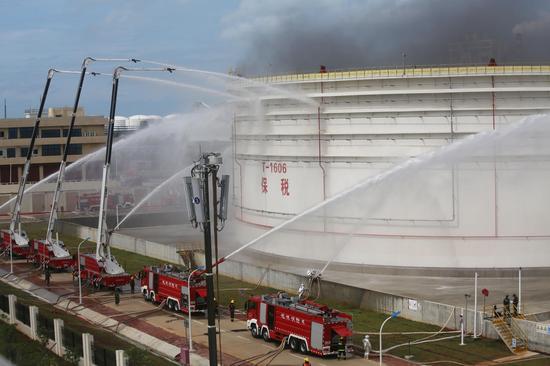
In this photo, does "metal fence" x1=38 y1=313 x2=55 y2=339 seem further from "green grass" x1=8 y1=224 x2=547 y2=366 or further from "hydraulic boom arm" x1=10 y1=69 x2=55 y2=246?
"hydraulic boom arm" x1=10 y1=69 x2=55 y2=246

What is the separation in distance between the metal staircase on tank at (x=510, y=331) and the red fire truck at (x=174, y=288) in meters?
11.6

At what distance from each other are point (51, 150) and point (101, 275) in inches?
2606

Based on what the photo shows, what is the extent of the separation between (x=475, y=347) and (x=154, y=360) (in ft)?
36.7

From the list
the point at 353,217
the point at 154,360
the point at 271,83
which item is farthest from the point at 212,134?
the point at 154,360

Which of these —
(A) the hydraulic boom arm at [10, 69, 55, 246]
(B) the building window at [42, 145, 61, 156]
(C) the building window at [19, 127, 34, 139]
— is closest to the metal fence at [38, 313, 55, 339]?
(A) the hydraulic boom arm at [10, 69, 55, 246]

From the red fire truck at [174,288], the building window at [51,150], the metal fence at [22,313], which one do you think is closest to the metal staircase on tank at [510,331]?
the red fire truck at [174,288]

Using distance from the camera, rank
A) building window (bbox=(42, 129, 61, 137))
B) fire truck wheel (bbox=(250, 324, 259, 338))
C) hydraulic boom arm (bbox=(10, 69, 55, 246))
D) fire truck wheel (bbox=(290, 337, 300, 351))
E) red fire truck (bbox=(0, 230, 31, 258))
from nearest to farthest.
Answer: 1. fire truck wheel (bbox=(290, 337, 300, 351))
2. fire truck wheel (bbox=(250, 324, 259, 338))
3. hydraulic boom arm (bbox=(10, 69, 55, 246))
4. red fire truck (bbox=(0, 230, 31, 258))
5. building window (bbox=(42, 129, 61, 137))

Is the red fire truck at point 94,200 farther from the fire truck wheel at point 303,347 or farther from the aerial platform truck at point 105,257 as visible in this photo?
the fire truck wheel at point 303,347

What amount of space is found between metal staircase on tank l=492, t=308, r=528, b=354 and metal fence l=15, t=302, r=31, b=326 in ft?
60.0

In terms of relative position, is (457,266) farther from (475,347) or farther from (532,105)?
(475,347)

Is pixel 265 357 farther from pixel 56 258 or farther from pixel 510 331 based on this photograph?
pixel 56 258

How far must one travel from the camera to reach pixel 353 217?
4544cm

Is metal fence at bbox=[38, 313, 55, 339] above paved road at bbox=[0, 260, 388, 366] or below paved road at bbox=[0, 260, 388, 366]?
above

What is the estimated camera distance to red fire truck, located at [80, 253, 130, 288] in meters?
42.7
